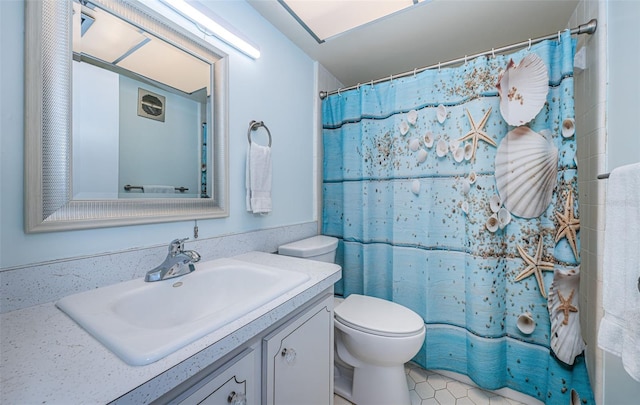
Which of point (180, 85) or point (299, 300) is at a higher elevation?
point (180, 85)

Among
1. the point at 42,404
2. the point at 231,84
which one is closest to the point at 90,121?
the point at 231,84

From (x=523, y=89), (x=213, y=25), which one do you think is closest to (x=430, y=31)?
(x=523, y=89)

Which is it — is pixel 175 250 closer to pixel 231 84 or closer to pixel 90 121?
pixel 90 121

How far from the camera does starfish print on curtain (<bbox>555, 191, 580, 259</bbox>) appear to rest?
44.0 inches

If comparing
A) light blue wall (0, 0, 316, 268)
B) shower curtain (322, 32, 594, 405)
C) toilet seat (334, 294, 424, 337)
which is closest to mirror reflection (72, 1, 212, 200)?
light blue wall (0, 0, 316, 268)

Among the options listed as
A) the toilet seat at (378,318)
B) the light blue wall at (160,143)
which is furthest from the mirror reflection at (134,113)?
the toilet seat at (378,318)

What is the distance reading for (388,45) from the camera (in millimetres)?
1672

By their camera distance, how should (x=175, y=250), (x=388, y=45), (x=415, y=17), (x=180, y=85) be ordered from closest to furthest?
(x=175, y=250)
(x=180, y=85)
(x=415, y=17)
(x=388, y=45)

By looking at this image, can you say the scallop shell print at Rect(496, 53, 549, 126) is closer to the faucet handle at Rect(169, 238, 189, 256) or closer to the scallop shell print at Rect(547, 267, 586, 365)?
the scallop shell print at Rect(547, 267, 586, 365)

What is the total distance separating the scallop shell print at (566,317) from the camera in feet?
3.63

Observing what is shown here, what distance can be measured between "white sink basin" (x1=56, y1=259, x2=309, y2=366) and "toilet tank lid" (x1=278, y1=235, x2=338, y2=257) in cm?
40

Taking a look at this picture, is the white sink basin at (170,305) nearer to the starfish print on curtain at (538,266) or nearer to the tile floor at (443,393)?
the tile floor at (443,393)

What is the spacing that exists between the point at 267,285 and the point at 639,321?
3.41ft

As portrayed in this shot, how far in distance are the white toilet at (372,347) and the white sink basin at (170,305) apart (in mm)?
475
